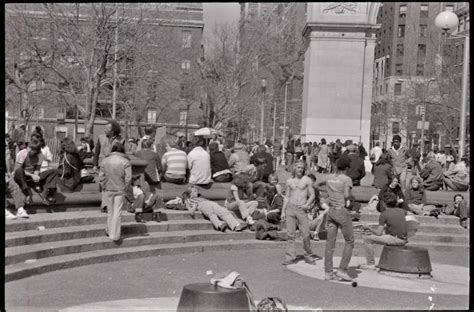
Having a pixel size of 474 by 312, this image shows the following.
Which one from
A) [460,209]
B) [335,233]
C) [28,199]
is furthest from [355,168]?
[28,199]

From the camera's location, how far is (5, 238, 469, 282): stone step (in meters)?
9.52

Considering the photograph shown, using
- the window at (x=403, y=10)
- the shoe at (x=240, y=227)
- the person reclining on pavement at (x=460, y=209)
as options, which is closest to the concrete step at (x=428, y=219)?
the person reclining on pavement at (x=460, y=209)

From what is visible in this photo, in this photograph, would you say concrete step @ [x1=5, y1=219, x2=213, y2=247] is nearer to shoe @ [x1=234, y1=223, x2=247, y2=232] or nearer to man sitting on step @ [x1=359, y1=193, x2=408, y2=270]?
shoe @ [x1=234, y1=223, x2=247, y2=232]

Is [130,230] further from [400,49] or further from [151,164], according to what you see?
[400,49]

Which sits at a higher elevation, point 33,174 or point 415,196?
point 33,174

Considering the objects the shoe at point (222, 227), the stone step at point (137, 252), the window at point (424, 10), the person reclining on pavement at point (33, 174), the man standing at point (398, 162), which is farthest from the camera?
the window at point (424, 10)

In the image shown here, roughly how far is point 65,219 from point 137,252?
138cm

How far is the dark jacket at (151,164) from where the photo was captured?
14336mm

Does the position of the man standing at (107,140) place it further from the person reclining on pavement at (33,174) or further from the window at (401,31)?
the window at (401,31)

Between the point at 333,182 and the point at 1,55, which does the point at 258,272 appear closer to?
the point at 333,182

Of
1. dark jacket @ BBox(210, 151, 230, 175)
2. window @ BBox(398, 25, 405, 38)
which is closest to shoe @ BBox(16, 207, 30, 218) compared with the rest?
dark jacket @ BBox(210, 151, 230, 175)

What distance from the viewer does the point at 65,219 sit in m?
11.6

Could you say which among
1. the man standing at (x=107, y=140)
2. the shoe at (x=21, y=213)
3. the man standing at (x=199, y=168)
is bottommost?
the shoe at (x=21, y=213)

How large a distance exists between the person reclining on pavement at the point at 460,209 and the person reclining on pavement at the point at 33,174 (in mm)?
8650
